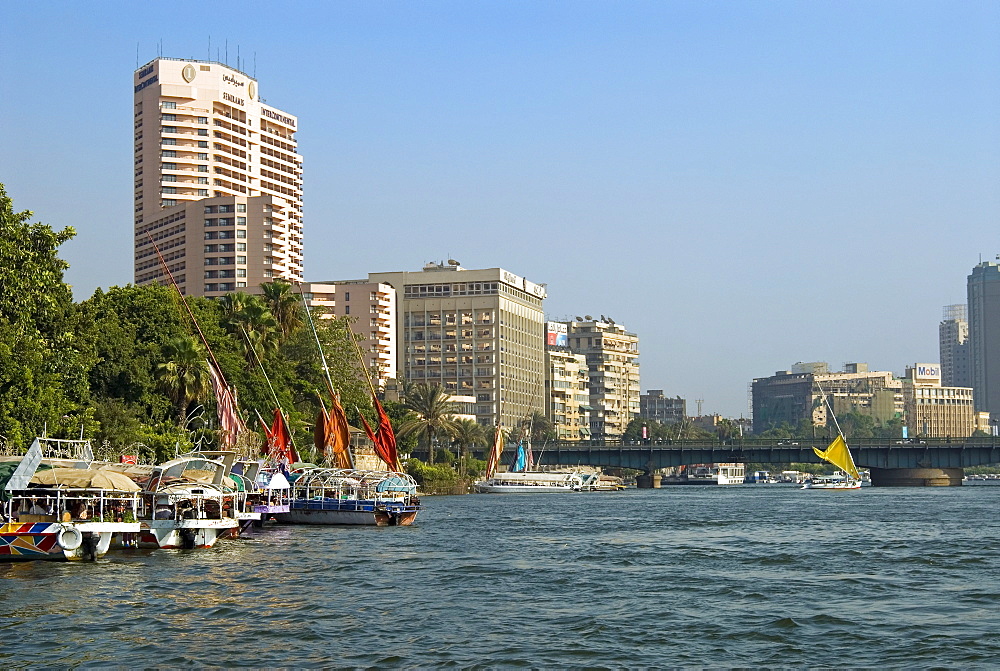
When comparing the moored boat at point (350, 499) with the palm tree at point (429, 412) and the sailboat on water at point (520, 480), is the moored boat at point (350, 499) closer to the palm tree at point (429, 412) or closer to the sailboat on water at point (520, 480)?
the palm tree at point (429, 412)

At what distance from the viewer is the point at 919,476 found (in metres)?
177

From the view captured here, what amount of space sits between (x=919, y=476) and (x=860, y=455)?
1002 centimetres

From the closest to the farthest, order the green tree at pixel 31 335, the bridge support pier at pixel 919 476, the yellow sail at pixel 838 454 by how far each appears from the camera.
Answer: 1. the green tree at pixel 31 335
2. the yellow sail at pixel 838 454
3. the bridge support pier at pixel 919 476

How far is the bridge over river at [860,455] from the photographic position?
16700cm

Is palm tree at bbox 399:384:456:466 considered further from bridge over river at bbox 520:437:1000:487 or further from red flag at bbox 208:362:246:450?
red flag at bbox 208:362:246:450

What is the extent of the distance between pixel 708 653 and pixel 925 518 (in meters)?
61.1

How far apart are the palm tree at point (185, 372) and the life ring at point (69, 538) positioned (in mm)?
44324

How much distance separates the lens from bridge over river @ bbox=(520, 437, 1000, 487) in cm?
16700

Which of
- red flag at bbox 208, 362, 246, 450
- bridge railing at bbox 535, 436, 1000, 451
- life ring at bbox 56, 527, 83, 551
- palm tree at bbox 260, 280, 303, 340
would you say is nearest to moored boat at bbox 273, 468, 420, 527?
red flag at bbox 208, 362, 246, 450

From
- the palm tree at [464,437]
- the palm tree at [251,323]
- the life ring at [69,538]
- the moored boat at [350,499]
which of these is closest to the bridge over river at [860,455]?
the palm tree at [464,437]

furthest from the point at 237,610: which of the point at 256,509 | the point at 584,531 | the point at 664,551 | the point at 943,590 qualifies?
the point at 584,531

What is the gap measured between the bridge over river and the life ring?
129725mm

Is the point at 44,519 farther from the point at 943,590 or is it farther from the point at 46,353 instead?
the point at 943,590

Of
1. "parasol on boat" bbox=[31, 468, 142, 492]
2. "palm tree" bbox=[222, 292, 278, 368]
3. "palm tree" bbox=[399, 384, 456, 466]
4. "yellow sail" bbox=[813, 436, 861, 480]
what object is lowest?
"parasol on boat" bbox=[31, 468, 142, 492]
